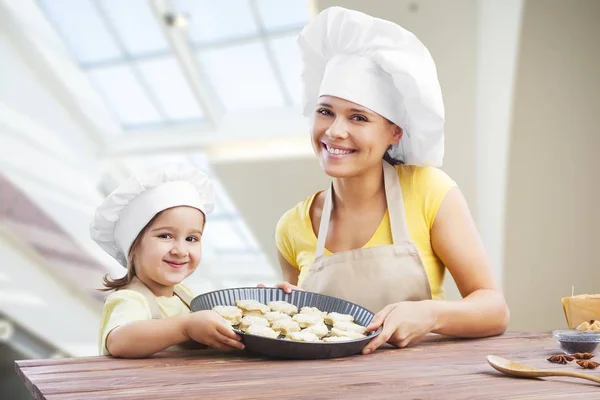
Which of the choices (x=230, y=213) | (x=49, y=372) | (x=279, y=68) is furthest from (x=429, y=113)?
(x=230, y=213)

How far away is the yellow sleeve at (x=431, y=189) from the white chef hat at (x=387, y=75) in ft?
0.13

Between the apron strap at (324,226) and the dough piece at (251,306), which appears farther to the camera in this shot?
the apron strap at (324,226)

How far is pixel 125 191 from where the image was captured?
1.86 m

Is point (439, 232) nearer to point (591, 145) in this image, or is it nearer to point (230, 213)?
point (591, 145)

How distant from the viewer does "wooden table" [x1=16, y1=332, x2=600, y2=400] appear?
42.9 inches

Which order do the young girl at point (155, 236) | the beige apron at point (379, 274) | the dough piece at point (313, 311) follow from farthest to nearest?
the beige apron at point (379, 274) → the young girl at point (155, 236) → the dough piece at point (313, 311)

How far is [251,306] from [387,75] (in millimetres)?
745

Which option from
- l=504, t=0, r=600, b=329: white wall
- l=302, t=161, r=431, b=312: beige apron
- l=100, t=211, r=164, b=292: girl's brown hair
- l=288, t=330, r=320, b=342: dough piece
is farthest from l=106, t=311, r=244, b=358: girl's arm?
l=504, t=0, r=600, b=329: white wall

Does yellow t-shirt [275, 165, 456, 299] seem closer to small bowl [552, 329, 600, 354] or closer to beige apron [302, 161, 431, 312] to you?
beige apron [302, 161, 431, 312]

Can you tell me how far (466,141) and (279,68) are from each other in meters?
2.17

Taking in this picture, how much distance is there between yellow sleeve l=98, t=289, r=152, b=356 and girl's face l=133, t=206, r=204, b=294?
0.11 metres

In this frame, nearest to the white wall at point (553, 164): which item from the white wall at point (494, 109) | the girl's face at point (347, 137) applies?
the white wall at point (494, 109)

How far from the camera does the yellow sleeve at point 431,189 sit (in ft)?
6.36

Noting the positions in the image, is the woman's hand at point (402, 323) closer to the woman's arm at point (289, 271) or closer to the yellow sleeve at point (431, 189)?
the yellow sleeve at point (431, 189)
